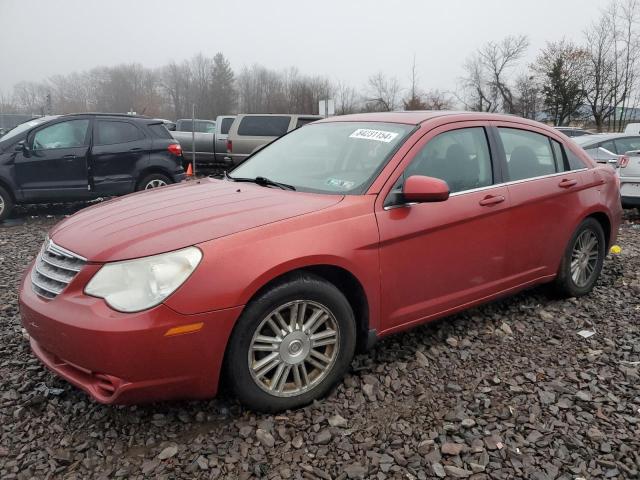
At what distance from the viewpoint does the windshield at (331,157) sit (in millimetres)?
3158

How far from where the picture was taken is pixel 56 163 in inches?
317

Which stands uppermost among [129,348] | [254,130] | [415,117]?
[254,130]

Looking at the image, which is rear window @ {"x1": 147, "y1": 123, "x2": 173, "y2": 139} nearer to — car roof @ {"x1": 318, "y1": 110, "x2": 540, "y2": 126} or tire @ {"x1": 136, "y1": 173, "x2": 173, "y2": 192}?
tire @ {"x1": 136, "y1": 173, "x2": 173, "y2": 192}

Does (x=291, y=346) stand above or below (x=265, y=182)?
below

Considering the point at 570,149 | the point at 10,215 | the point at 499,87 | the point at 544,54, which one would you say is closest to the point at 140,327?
the point at 570,149

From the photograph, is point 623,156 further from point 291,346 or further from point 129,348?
point 129,348

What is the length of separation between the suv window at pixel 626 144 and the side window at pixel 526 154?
7.86 m

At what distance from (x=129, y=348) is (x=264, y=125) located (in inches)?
502

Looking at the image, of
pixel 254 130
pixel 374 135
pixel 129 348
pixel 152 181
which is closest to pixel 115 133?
pixel 152 181

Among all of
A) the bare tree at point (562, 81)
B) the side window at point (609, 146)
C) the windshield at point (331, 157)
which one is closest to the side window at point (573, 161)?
the windshield at point (331, 157)

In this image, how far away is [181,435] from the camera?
2.57 m

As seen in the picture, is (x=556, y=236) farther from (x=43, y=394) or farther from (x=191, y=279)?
(x=43, y=394)

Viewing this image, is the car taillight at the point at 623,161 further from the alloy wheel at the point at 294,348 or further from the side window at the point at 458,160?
the alloy wheel at the point at 294,348

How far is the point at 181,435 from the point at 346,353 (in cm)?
94
